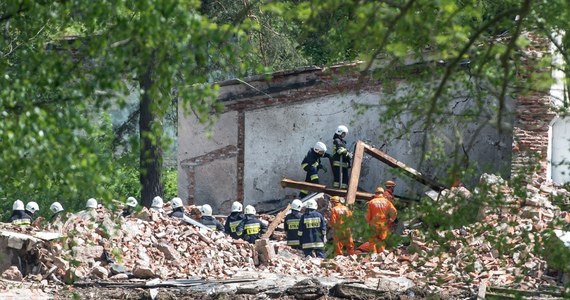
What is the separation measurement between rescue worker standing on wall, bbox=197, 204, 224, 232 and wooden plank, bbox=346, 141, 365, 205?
2625 mm

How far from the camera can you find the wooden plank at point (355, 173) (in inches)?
1154

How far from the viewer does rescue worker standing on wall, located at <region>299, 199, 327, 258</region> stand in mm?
27453

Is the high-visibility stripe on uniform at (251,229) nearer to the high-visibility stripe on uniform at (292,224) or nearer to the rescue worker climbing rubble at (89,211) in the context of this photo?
the high-visibility stripe on uniform at (292,224)

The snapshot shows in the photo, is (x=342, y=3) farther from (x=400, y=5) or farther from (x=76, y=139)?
(x=76, y=139)

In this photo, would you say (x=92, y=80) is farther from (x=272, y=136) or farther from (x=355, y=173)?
(x=272, y=136)

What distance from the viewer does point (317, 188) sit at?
98.5 feet

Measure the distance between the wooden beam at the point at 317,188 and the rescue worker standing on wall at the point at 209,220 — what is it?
1.50 meters

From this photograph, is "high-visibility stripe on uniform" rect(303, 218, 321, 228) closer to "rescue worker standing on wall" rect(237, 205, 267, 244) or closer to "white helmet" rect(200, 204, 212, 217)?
"rescue worker standing on wall" rect(237, 205, 267, 244)

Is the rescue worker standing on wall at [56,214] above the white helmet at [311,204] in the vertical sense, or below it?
below

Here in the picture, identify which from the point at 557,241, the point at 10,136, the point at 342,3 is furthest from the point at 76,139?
the point at 557,241

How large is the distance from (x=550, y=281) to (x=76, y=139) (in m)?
11.6

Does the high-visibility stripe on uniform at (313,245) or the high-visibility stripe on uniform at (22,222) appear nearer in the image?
the high-visibility stripe on uniform at (313,245)

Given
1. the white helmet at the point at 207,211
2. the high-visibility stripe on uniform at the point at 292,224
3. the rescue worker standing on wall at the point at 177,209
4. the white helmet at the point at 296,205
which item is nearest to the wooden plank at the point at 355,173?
the white helmet at the point at 296,205

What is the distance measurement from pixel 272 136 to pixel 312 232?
5041 millimetres
